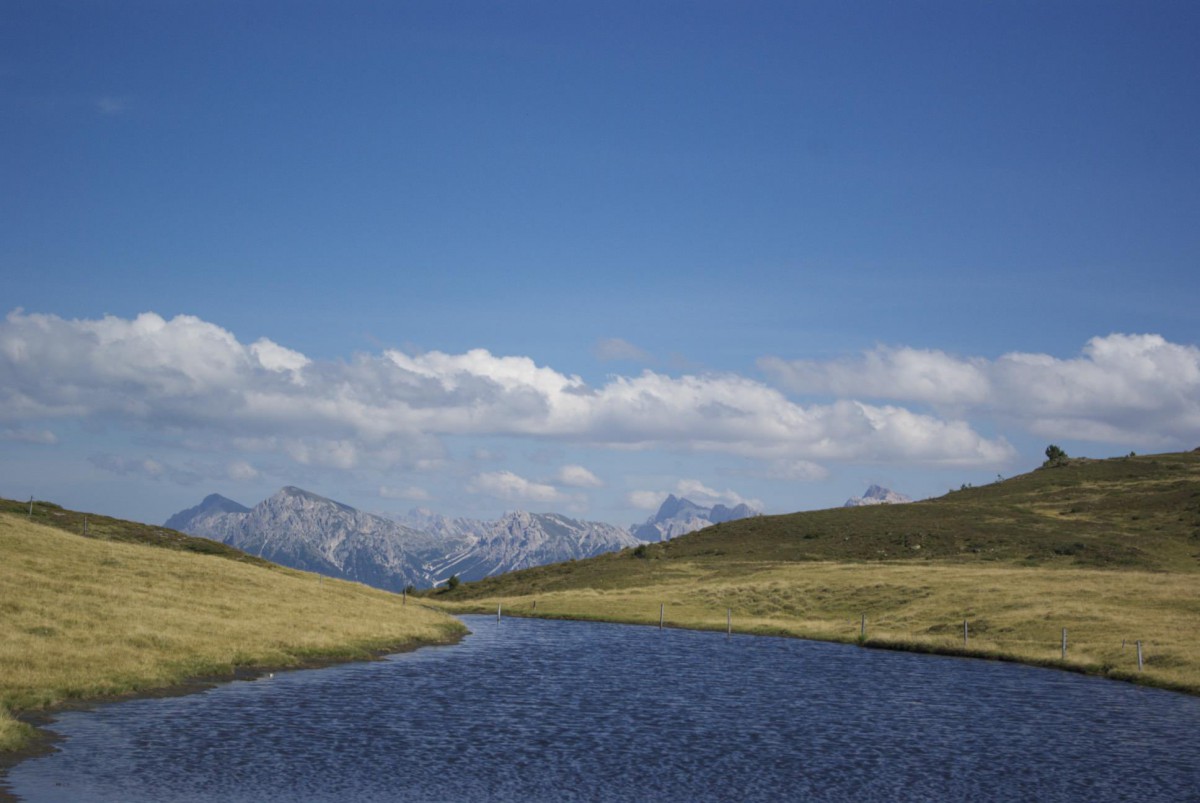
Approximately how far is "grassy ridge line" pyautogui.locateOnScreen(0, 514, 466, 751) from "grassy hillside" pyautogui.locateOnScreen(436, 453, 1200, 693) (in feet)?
114

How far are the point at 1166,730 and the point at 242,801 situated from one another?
127ft

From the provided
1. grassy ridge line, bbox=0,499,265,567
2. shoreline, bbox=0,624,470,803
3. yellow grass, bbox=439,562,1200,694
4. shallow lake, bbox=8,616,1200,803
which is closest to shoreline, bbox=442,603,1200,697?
yellow grass, bbox=439,562,1200,694

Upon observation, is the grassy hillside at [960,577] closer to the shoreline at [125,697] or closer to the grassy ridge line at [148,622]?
the grassy ridge line at [148,622]

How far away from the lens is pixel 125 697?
145 ft

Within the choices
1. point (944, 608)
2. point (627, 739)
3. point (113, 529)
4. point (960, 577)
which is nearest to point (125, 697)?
point (627, 739)

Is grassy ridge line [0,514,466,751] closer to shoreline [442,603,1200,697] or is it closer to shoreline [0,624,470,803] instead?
shoreline [0,624,470,803]

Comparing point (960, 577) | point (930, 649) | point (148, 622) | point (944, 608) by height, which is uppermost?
point (960, 577)

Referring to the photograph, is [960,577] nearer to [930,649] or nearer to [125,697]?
[930,649]

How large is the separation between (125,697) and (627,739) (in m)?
22.1

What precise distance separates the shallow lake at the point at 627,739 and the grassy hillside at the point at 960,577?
1290 centimetres

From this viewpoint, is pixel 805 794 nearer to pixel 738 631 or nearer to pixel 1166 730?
pixel 1166 730

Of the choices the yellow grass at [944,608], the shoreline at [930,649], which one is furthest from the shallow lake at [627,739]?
the yellow grass at [944,608]

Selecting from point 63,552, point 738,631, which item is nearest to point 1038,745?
point 738,631

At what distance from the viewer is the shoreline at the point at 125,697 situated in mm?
31722
